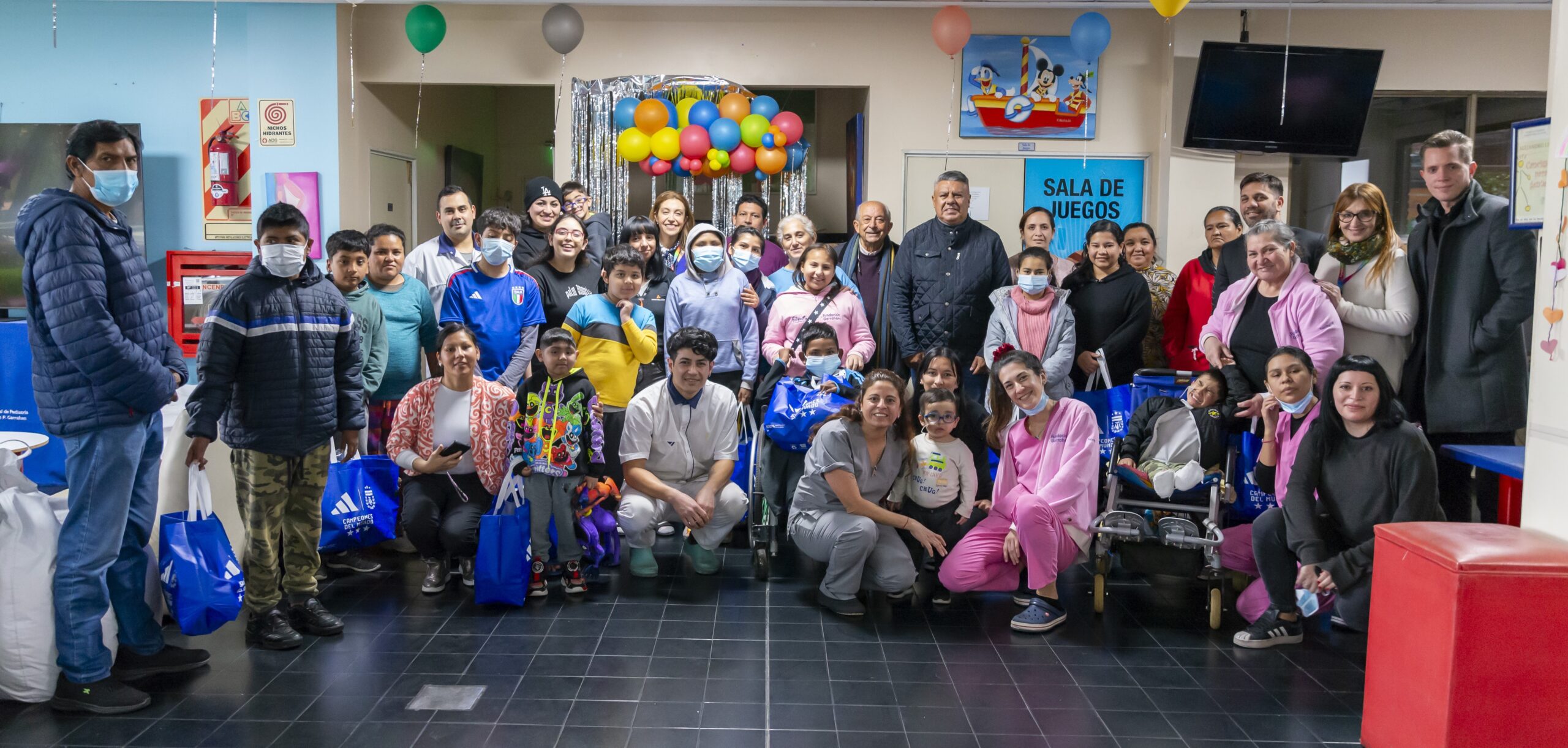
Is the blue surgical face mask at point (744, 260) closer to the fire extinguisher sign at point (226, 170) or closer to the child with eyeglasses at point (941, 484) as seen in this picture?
the child with eyeglasses at point (941, 484)

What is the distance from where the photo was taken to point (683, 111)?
6945 mm

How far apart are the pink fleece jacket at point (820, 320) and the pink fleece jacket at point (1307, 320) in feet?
5.52

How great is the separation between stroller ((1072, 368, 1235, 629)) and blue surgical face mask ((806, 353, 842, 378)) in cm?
122

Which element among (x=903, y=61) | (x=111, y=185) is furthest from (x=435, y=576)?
(x=903, y=61)

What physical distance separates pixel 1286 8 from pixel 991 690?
5529 millimetres

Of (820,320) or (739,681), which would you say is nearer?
(739,681)

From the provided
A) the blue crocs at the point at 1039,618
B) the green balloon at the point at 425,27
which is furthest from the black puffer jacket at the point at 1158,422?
the green balloon at the point at 425,27

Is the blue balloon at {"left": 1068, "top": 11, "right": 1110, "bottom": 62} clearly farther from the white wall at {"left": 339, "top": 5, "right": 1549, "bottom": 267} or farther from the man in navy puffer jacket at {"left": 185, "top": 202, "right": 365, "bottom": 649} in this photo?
the man in navy puffer jacket at {"left": 185, "top": 202, "right": 365, "bottom": 649}

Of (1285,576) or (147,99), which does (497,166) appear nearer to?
(147,99)

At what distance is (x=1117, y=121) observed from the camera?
7.21 metres

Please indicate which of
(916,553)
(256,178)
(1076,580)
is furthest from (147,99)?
(1076,580)

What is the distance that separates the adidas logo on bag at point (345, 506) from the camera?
432cm

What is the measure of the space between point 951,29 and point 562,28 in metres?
2.53

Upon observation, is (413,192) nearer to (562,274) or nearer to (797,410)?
(562,274)
